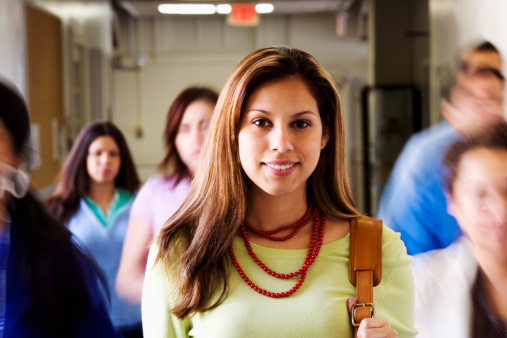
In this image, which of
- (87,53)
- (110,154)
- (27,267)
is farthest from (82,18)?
(27,267)

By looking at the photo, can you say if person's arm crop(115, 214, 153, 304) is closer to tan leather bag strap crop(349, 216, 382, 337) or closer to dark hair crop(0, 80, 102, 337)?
dark hair crop(0, 80, 102, 337)

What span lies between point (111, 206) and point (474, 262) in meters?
2.64

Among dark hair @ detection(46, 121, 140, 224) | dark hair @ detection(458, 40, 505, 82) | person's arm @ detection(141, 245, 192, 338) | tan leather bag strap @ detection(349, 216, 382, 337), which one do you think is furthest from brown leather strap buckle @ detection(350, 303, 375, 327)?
dark hair @ detection(46, 121, 140, 224)

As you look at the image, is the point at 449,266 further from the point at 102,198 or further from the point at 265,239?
the point at 102,198

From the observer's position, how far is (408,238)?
101 inches

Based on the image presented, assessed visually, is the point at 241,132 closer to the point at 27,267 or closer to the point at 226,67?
the point at 27,267

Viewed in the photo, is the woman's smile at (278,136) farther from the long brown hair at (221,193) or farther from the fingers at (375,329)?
the fingers at (375,329)

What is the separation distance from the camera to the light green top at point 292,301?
1.64m

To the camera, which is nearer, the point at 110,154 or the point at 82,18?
the point at 110,154

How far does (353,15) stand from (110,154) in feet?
28.3

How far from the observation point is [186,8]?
10969mm

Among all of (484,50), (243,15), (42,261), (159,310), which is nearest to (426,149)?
(484,50)

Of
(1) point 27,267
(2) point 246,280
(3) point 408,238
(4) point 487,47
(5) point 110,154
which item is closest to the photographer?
(2) point 246,280

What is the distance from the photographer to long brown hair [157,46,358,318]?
1.71 meters
